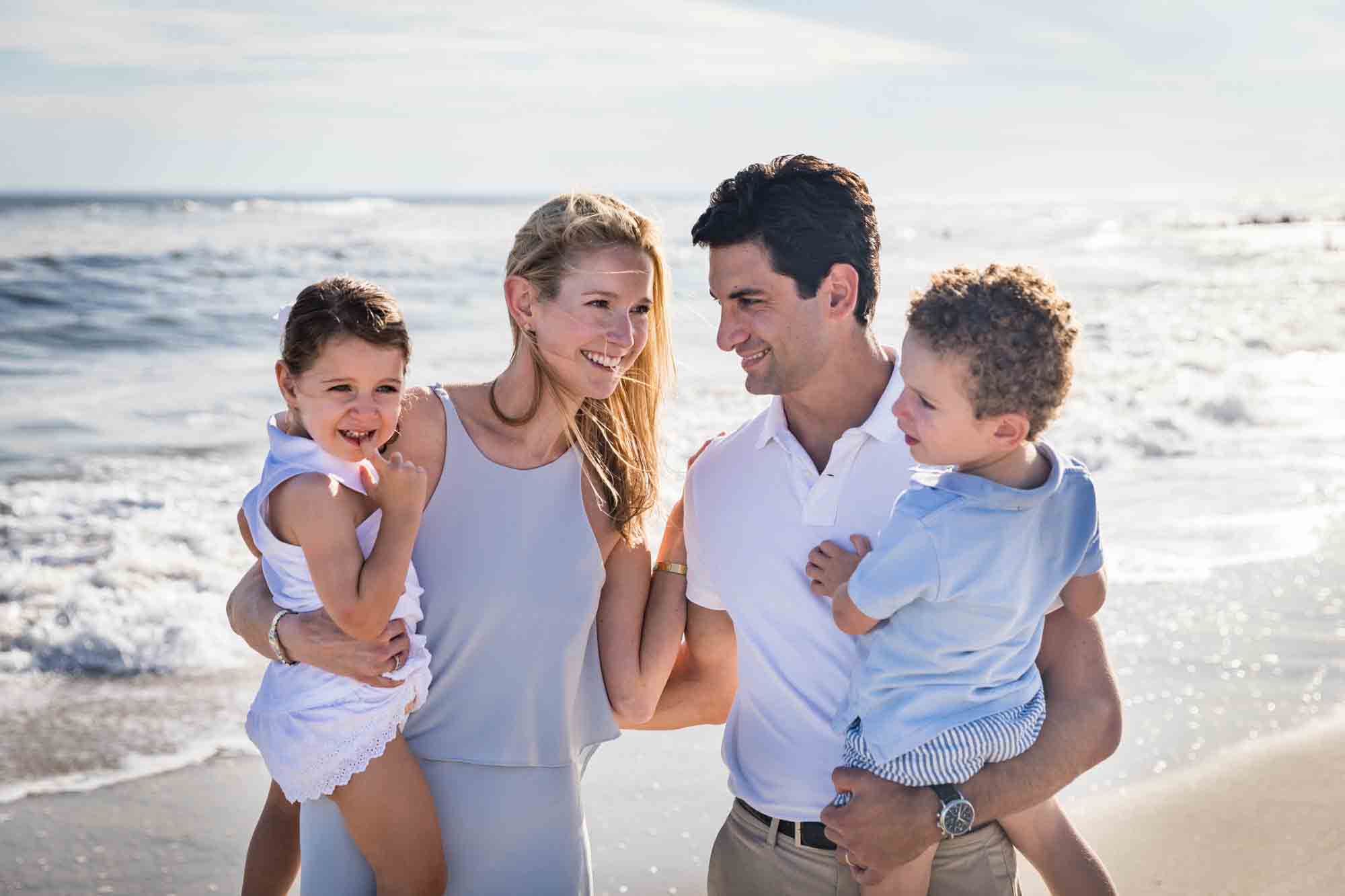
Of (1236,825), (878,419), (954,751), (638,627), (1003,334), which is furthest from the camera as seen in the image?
(1236,825)

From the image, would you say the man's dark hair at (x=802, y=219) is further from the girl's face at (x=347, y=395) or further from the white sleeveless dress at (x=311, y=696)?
the white sleeveless dress at (x=311, y=696)

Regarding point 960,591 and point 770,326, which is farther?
point 770,326

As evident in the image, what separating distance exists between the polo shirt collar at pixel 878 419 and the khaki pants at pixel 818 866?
87 centimetres

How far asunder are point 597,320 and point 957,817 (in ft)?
4.40

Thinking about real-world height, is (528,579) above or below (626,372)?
below

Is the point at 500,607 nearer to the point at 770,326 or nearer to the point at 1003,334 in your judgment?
the point at 770,326

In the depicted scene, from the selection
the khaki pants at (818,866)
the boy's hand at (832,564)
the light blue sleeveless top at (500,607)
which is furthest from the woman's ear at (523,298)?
the khaki pants at (818,866)

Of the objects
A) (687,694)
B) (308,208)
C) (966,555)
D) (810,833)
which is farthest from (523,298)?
(308,208)

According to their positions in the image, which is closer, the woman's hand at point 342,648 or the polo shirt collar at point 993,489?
the polo shirt collar at point 993,489

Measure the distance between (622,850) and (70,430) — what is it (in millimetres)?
8576

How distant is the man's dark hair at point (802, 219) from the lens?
2949 millimetres

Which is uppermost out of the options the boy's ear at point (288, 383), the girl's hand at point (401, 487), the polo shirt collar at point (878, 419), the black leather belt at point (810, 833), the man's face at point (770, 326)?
the man's face at point (770, 326)

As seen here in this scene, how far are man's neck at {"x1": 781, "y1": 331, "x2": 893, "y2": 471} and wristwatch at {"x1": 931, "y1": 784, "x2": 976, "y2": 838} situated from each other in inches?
30.8

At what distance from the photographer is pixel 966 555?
7.95 ft
